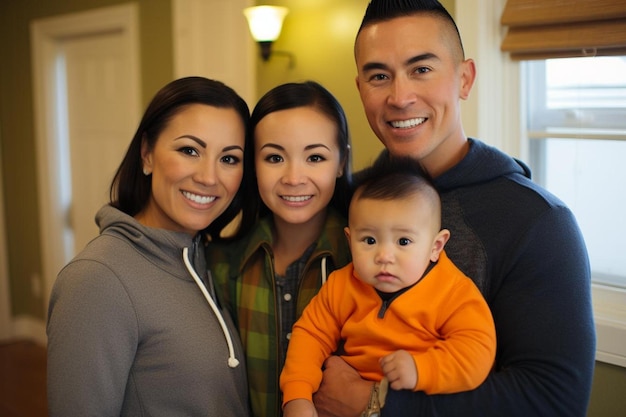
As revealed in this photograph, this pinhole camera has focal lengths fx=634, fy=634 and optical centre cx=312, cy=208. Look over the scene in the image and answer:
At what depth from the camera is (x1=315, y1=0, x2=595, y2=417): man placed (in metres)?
1.25

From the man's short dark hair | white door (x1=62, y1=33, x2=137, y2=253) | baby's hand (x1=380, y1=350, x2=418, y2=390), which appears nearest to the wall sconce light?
white door (x1=62, y1=33, x2=137, y2=253)

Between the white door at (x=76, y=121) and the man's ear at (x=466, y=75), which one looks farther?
the white door at (x=76, y=121)

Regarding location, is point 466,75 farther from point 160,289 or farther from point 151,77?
point 151,77

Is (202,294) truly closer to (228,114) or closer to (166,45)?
(228,114)

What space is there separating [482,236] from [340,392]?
0.45 meters

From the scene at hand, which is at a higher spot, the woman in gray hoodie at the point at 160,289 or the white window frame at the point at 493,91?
the white window frame at the point at 493,91

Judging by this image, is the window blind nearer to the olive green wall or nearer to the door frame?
the olive green wall

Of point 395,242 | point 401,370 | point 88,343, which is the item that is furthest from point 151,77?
point 401,370

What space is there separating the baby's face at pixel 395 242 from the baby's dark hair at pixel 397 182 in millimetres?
15

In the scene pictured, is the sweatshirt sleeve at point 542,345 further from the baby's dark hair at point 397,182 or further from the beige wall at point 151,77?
the beige wall at point 151,77

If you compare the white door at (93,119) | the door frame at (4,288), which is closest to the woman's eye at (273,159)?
the white door at (93,119)

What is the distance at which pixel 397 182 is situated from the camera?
137 centimetres

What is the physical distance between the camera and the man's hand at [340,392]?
4.37 feet

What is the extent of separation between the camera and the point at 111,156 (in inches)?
187
